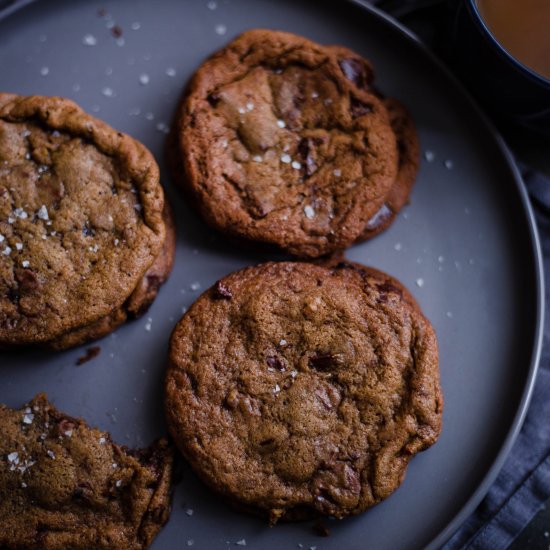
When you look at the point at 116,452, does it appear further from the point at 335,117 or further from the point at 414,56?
the point at 414,56

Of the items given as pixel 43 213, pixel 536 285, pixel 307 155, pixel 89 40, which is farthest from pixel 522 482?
pixel 89 40

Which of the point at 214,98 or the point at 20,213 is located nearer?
the point at 20,213

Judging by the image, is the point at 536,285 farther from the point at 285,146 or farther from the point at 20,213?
the point at 20,213

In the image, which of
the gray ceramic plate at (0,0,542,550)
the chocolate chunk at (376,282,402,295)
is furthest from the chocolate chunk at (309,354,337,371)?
the gray ceramic plate at (0,0,542,550)

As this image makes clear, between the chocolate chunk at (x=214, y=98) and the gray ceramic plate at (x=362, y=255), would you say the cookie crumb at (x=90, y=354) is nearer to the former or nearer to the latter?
the gray ceramic plate at (x=362, y=255)

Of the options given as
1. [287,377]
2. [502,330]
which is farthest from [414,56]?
[287,377]

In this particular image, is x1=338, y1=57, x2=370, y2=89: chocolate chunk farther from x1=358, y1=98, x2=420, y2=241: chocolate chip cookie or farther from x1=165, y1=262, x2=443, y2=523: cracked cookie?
x1=165, y1=262, x2=443, y2=523: cracked cookie

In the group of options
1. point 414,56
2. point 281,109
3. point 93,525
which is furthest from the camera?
point 414,56

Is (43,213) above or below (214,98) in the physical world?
below
